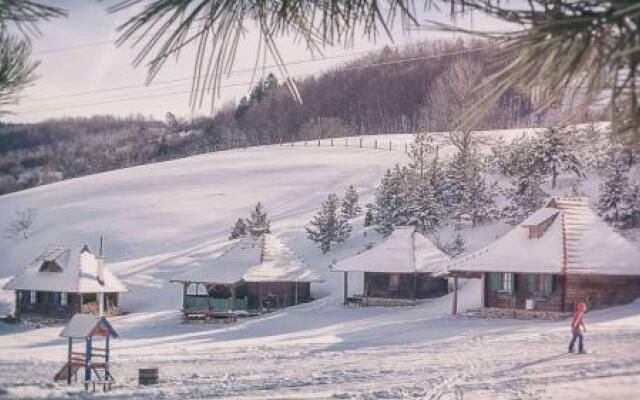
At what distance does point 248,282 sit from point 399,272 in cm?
750

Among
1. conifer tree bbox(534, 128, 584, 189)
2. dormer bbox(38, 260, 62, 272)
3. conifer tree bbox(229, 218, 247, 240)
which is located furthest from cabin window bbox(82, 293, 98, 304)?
conifer tree bbox(534, 128, 584, 189)

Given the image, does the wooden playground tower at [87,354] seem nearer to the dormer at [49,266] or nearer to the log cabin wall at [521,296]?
the log cabin wall at [521,296]

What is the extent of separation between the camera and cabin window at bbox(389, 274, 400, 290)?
3906 cm

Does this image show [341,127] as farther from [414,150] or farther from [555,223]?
[555,223]

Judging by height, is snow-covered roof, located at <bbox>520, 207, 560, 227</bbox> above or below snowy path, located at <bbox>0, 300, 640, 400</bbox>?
above

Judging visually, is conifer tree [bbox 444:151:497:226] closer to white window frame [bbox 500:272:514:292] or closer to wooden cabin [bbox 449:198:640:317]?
wooden cabin [bbox 449:198:640:317]

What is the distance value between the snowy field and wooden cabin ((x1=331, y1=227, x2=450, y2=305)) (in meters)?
1.34

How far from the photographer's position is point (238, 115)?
118m

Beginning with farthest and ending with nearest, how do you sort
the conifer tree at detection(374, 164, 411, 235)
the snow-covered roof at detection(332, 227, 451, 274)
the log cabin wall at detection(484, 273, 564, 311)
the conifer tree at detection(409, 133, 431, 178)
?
1. the conifer tree at detection(409, 133, 431, 178)
2. the conifer tree at detection(374, 164, 411, 235)
3. the snow-covered roof at detection(332, 227, 451, 274)
4. the log cabin wall at detection(484, 273, 564, 311)

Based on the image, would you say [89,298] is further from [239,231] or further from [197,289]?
[239,231]

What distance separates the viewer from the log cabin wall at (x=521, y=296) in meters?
30.5

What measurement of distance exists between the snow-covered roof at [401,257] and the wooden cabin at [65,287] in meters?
13.0

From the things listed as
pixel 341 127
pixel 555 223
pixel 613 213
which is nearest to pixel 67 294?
pixel 555 223

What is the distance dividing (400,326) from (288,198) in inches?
1624
